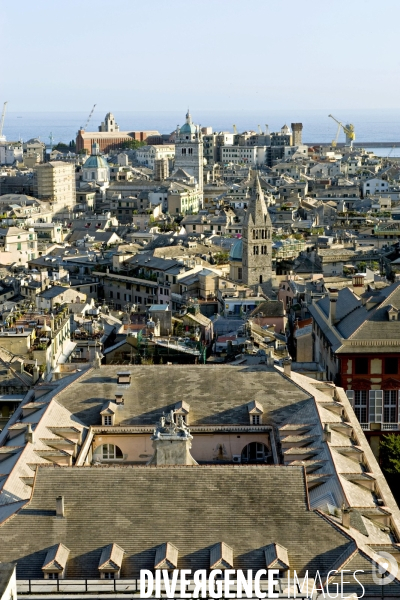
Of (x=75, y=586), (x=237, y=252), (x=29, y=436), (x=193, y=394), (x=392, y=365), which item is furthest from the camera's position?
(x=237, y=252)

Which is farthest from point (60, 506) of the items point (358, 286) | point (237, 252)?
point (237, 252)

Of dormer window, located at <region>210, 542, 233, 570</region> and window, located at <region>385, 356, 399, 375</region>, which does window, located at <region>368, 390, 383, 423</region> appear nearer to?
window, located at <region>385, 356, 399, 375</region>

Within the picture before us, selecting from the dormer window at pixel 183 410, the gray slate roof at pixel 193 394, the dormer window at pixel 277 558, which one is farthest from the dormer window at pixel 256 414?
the dormer window at pixel 277 558

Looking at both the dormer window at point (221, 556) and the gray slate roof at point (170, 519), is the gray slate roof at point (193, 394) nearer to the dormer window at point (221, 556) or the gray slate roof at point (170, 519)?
the gray slate roof at point (170, 519)

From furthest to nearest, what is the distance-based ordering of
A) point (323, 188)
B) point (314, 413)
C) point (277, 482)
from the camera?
point (323, 188) < point (314, 413) < point (277, 482)

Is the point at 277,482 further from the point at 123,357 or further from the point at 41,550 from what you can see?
the point at 123,357

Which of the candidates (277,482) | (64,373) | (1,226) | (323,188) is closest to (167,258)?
(1,226)

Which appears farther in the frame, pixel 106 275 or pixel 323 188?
pixel 323 188

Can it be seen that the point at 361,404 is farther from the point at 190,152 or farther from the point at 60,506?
the point at 190,152
